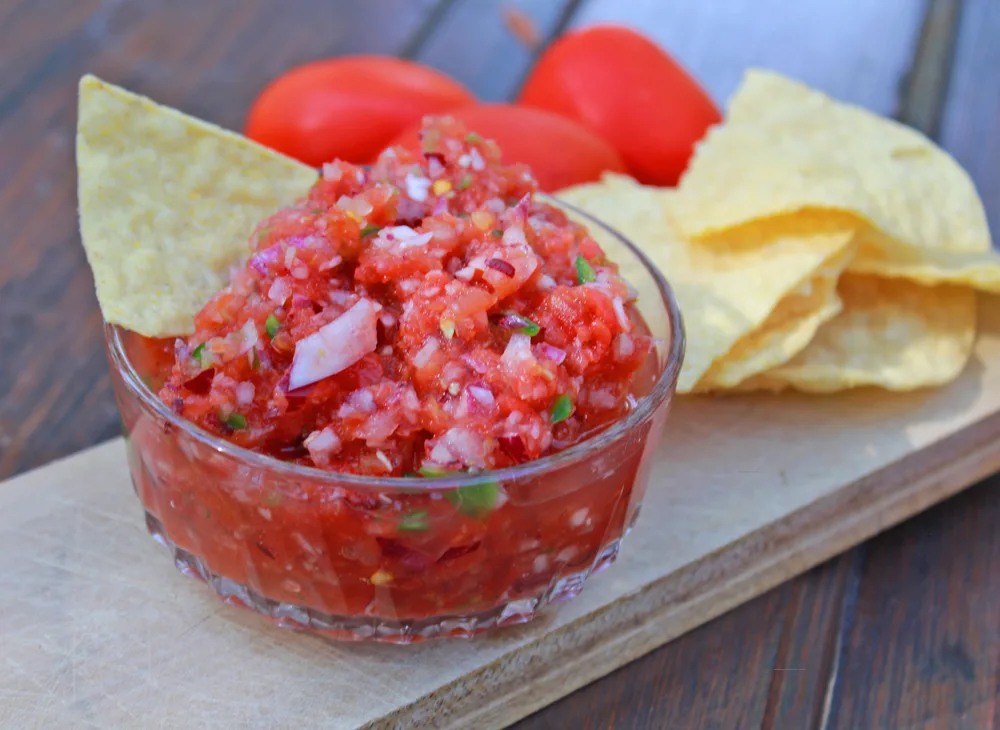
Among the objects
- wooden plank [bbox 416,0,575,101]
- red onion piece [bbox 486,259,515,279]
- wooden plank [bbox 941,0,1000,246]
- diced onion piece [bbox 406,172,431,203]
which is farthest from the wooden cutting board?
wooden plank [bbox 416,0,575,101]

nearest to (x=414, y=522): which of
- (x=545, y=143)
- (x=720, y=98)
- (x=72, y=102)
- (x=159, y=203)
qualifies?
(x=159, y=203)

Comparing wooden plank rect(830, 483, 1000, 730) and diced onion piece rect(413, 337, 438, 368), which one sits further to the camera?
wooden plank rect(830, 483, 1000, 730)

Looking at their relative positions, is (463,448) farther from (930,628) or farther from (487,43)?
(487,43)

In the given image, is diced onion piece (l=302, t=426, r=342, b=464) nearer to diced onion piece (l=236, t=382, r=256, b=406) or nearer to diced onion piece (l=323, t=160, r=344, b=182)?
diced onion piece (l=236, t=382, r=256, b=406)

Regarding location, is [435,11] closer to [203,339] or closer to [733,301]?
[733,301]

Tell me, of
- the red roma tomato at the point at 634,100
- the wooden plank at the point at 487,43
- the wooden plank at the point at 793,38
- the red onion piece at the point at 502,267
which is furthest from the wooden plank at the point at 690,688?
the wooden plank at the point at 793,38

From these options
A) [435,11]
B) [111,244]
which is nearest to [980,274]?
[111,244]

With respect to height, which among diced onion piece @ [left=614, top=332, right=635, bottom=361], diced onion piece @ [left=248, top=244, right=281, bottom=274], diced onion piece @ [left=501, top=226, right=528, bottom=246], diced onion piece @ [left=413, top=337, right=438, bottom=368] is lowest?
diced onion piece @ [left=614, top=332, right=635, bottom=361]

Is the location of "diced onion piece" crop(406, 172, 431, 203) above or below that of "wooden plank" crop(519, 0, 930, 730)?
above
